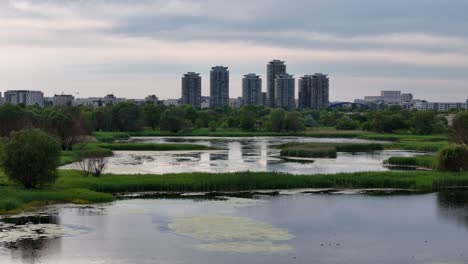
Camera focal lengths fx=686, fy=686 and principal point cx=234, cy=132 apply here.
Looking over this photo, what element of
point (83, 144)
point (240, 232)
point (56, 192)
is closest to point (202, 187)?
point (56, 192)

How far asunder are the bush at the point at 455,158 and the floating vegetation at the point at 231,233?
2451 cm

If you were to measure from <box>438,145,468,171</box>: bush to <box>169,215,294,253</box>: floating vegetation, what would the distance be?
965 inches

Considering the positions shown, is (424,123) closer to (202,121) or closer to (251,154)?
(202,121)

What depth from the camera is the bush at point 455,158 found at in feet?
174

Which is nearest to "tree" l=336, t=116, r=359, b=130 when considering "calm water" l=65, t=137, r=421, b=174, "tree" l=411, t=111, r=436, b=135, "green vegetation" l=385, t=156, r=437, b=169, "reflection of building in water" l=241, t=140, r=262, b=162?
"tree" l=411, t=111, r=436, b=135

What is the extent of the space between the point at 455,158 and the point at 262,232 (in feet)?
87.6

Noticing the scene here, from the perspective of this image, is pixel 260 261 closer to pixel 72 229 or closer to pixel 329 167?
pixel 72 229

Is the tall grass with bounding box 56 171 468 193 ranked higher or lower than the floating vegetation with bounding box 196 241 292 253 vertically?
higher

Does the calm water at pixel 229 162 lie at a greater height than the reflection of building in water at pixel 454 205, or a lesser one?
greater

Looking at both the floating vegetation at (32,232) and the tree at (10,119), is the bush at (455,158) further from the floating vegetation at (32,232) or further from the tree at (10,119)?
the tree at (10,119)

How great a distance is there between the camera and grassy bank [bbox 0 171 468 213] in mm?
40438

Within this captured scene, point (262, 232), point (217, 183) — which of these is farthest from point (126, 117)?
point (262, 232)

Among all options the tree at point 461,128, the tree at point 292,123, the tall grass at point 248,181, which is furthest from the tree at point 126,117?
the tall grass at point 248,181

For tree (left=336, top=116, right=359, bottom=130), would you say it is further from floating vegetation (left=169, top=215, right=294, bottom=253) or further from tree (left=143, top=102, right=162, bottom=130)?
floating vegetation (left=169, top=215, right=294, bottom=253)
